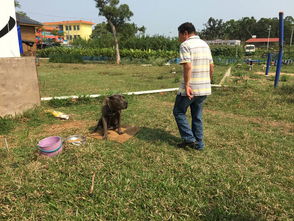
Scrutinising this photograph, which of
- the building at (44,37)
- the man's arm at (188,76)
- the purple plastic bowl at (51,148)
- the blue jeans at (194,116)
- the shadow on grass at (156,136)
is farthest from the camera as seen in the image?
the building at (44,37)

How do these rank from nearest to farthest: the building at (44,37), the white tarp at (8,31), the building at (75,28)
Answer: the white tarp at (8,31)
the building at (44,37)
the building at (75,28)

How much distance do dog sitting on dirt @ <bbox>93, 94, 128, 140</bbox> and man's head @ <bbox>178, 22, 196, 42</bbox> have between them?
1.47 m

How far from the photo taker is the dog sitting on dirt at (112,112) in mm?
3934

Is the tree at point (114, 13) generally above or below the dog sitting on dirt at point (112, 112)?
above

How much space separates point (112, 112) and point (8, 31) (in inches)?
150

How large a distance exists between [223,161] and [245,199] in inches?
35.2

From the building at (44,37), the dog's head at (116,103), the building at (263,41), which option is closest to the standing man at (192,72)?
the dog's head at (116,103)

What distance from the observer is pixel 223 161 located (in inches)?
135

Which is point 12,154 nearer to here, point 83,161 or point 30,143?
point 30,143

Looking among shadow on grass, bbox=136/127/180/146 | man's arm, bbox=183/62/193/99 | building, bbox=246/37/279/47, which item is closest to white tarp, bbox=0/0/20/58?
shadow on grass, bbox=136/127/180/146

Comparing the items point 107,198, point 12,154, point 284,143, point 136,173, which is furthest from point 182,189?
point 12,154

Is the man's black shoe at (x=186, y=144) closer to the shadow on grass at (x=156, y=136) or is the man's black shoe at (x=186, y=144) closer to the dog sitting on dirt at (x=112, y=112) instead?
the shadow on grass at (x=156, y=136)

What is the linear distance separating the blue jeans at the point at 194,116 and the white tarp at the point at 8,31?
15.5 feet

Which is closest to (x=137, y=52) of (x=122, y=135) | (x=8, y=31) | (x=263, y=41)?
(x=8, y=31)
